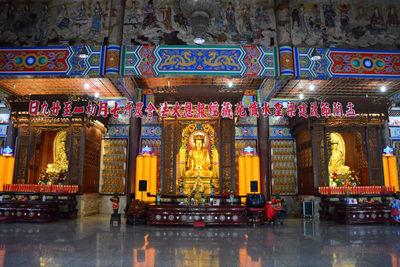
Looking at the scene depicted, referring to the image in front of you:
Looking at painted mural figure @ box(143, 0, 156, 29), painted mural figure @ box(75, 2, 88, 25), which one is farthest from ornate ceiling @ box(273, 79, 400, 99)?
painted mural figure @ box(75, 2, 88, 25)

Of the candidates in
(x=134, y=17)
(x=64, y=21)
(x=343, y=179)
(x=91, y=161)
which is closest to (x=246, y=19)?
(x=134, y=17)

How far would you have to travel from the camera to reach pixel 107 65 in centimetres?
809

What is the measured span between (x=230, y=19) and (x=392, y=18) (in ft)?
15.4

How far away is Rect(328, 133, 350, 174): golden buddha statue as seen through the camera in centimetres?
1161

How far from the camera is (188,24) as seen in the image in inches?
329

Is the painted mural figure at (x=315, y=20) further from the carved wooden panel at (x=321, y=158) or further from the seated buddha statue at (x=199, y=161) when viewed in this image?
the seated buddha statue at (x=199, y=161)

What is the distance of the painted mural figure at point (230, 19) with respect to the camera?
331 inches

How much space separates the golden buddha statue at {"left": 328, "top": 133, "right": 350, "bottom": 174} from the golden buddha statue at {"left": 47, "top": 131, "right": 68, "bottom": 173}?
10.8m

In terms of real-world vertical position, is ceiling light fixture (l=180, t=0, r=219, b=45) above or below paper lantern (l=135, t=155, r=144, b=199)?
above

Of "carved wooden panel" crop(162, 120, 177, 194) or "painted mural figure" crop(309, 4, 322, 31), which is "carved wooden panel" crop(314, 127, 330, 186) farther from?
"carved wooden panel" crop(162, 120, 177, 194)

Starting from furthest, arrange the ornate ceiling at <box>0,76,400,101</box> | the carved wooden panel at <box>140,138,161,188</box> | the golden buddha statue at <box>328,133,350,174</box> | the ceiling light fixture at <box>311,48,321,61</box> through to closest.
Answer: the carved wooden panel at <box>140,138,161,188</box>, the golden buddha statue at <box>328,133,350,174</box>, the ornate ceiling at <box>0,76,400,101</box>, the ceiling light fixture at <box>311,48,321,61</box>

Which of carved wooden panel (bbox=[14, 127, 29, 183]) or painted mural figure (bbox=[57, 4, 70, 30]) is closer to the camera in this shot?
painted mural figure (bbox=[57, 4, 70, 30])

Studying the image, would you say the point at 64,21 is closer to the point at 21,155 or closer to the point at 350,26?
the point at 21,155

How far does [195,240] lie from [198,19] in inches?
202
